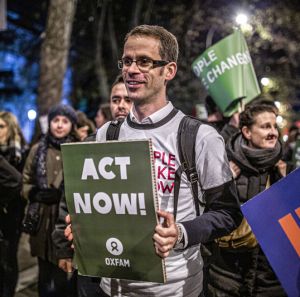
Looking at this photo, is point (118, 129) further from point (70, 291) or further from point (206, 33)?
point (206, 33)

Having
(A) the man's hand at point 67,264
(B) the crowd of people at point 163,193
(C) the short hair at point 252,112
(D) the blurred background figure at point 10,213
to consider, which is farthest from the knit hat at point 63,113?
(A) the man's hand at point 67,264

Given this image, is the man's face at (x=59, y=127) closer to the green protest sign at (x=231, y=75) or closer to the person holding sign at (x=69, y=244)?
the person holding sign at (x=69, y=244)

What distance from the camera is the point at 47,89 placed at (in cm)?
743

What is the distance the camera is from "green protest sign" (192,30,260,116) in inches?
164

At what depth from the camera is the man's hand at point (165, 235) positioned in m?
1.57

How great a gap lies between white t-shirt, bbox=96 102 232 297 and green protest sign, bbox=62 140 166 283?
0.68ft

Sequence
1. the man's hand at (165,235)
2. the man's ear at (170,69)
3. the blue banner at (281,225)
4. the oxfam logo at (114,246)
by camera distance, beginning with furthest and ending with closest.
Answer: the man's ear at (170,69) < the blue banner at (281,225) < the oxfam logo at (114,246) < the man's hand at (165,235)

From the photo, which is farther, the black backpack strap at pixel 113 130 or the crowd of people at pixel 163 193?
the black backpack strap at pixel 113 130

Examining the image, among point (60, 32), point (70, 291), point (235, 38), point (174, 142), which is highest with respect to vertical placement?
point (60, 32)

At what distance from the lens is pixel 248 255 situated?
3062mm

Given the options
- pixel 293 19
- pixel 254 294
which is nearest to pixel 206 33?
pixel 293 19

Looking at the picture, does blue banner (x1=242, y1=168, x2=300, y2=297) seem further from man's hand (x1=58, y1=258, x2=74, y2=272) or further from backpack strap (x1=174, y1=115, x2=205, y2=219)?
man's hand (x1=58, y1=258, x2=74, y2=272)

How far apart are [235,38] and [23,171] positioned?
252 centimetres

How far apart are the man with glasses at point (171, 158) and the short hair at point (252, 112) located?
152 cm
